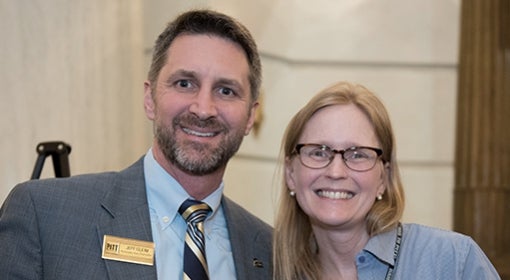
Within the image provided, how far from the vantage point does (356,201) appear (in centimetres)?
300

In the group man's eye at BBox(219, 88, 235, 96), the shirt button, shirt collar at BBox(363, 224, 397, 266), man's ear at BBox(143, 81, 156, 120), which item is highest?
man's eye at BBox(219, 88, 235, 96)

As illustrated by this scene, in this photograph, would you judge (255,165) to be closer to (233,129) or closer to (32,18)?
(32,18)

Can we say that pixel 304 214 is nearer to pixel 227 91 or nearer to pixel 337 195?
pixel 337 195

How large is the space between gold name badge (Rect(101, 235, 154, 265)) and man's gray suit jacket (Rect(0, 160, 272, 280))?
2cm

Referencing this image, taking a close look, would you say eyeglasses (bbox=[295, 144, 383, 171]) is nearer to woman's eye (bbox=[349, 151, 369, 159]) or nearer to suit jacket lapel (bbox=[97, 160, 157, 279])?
woman's eye (bbox=[349, 151, 369, 159])

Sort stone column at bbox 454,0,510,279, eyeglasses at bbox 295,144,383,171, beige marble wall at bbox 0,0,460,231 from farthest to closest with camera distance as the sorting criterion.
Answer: stone column at bbox 454,0,510,279
beige marble wall at bbox 0,0,460,231
eyeglasses at bbox 295,144,383,171

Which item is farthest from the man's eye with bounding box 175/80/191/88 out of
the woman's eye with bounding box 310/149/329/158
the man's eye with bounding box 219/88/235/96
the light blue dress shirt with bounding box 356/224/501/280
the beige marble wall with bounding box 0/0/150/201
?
the beige marble wall with bounding box 0/0/150/201

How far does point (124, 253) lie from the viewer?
2775 millimetres

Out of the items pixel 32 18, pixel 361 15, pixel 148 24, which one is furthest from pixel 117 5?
pixel 361 15

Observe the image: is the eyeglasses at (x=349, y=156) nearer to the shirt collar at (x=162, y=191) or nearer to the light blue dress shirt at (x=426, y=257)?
the light blue dress shirt at (x=426, y=257)

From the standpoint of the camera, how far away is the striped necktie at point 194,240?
2.81 m

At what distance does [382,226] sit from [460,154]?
2.96 metres

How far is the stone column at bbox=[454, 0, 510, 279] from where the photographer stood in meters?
5.68

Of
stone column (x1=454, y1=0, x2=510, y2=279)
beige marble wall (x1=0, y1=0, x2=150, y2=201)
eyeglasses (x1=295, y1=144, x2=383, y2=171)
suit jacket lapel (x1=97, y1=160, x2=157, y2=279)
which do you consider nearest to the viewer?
suit jacket lapel (x1=97, y1=160, x2=157, y2=279)
